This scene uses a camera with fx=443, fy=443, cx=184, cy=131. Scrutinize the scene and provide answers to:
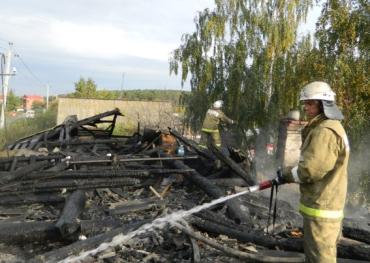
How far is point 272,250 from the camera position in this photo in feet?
14.6

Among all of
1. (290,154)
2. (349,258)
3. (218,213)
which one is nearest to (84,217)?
(218,213)

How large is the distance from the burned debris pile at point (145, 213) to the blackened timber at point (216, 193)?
0.05 feet

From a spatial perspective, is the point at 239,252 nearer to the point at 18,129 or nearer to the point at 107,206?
the point at 107,206

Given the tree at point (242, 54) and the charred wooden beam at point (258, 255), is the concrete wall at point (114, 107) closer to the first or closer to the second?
the tree at point (242, 54)

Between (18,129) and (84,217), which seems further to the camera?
(18,129)

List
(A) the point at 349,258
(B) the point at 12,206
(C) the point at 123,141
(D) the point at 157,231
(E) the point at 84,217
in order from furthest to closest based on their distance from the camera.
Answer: (C) the point at 123,141
(B) the point at 12,206
(E) the point at 84,217
(D) the point at 157,231
(A) the point at 349,258

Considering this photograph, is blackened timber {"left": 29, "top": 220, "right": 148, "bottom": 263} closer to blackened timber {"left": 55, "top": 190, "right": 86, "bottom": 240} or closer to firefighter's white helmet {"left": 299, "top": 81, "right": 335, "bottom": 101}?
blackened timber {"left": 55, "top": 190, "right": 86, "bottom": 240}

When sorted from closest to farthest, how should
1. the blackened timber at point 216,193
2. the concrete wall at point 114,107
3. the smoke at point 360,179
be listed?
1. the blackened timber at point 216,193
2. the smoke at point 360,179
3. the concrete wall at point 114,107

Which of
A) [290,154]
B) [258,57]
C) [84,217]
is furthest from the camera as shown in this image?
[258,57]

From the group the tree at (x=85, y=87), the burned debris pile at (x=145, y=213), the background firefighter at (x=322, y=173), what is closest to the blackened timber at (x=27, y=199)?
the burned debris pile at (x=145, y=213)

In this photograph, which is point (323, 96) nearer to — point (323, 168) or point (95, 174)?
point (323, 168)

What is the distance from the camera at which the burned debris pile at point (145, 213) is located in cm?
441

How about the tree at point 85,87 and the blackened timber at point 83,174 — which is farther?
the tree at point 85,87

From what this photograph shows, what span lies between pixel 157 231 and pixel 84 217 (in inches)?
45.9
